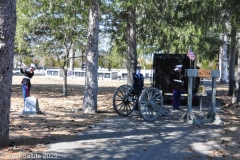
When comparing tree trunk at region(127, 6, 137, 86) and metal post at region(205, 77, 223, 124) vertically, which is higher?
tree trunk at region(127, 6, 137, 86)

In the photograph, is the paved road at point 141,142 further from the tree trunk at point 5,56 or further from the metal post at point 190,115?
the tree trunk at point 5,56

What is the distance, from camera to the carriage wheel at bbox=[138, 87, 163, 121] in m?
9.98

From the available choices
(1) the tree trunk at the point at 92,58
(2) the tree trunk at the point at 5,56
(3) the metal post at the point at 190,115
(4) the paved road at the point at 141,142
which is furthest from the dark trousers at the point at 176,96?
(2) the tree trunk at the point at 5,56

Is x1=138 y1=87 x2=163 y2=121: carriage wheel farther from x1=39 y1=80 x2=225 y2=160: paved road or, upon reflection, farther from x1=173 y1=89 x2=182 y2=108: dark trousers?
x1=173 y1=89 x2=182 y2=108: dark trousers

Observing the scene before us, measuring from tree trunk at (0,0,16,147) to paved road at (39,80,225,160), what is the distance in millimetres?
1008

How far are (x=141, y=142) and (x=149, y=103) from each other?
2988mm

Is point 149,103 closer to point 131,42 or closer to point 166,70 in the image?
point 166,70

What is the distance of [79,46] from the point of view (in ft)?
66.1

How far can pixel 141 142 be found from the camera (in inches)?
282

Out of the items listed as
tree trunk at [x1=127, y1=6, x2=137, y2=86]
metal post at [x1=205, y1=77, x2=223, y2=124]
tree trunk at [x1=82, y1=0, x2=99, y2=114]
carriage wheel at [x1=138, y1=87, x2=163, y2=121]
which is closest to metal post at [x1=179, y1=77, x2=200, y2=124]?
metal post at [x1=205, y1=77, x2=223, y2=124]

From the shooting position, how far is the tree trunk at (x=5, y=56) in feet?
20.1

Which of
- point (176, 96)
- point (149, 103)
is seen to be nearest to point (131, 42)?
point (176, 96)

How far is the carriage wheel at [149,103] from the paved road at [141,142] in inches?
12.0

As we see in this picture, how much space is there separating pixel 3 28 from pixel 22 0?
8.06 metres
